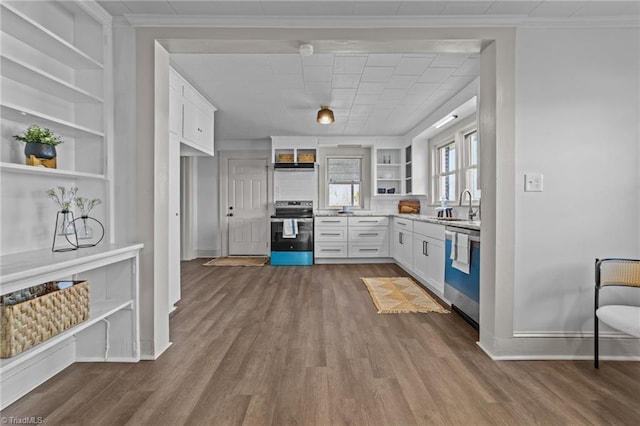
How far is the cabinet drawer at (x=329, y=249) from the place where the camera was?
19.6 ft

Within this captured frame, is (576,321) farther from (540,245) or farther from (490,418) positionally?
(490,418)

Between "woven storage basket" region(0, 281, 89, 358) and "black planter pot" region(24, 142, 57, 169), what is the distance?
0.70 metres

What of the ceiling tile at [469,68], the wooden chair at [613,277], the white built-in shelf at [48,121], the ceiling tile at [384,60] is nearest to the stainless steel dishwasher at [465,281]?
the wooden chair at [613,277]

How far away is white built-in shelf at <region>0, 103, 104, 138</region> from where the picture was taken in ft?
5.42

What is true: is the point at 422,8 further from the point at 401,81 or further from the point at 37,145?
the point at 37,145

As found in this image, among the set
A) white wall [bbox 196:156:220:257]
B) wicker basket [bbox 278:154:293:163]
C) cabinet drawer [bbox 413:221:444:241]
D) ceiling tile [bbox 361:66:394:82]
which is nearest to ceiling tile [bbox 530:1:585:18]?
ceiling tile [bbox 361:66:394:82]

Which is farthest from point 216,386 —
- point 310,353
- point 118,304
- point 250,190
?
point 250,190

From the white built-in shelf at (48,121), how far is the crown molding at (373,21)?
32.1 inches

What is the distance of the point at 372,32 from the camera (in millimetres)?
2295

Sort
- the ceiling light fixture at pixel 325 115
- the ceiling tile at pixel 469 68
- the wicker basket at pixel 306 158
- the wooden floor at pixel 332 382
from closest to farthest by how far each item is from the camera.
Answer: the wooden floor at pixel 332 382
the ceiling tile at pixel 469 68
the ceiling light fixture at pixel 325 115
the wicker basket at pixel 306 158

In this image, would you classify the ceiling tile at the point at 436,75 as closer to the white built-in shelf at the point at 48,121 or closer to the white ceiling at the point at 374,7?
the white ceiling at the point at 374,7

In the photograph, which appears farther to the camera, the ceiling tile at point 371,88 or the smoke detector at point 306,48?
the ceiling tile at point 371,88

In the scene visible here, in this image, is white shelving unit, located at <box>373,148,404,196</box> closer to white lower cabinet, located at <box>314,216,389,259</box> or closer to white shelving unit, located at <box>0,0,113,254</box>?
white lower cabinet, located at <box>314,216,389,259</box>

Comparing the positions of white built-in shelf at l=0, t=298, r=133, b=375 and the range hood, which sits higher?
the range hood
